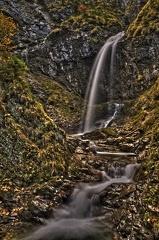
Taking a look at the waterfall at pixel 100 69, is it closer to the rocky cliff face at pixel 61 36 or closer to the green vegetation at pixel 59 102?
the rocky cliff face at pixel 61 36

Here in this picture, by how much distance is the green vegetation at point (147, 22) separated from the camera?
28347 millimetres

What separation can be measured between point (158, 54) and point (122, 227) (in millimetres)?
21179

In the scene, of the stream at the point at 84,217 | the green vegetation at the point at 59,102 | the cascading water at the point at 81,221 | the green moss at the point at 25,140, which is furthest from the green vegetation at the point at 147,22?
the cascading water at the point at 81,221

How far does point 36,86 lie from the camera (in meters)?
29.5

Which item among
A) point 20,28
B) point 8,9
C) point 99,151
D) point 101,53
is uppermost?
point 8,9

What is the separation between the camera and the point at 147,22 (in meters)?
29.5

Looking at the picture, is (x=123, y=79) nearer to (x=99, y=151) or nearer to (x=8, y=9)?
(x=99, y=151)

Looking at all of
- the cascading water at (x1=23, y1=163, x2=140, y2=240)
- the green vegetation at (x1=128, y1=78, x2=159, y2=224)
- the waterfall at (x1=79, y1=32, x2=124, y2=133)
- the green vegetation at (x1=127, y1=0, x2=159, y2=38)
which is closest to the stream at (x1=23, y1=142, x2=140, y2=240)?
the cascading water at (x1=23, y1=163, x2=140, y2=240)

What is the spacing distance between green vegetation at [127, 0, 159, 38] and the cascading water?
63.0ft

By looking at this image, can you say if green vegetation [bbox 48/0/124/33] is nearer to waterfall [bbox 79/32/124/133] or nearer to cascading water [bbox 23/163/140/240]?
waterfall [bbox 79/32/124/133]

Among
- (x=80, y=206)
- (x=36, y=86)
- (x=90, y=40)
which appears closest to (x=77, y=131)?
(x=36, y=86)

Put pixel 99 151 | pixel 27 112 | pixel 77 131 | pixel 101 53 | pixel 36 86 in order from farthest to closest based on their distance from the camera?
1. pixel 101 53
2. pixel 36 86
3. pixel 77 131
4. pixel 99 151
5. pixel 27 112

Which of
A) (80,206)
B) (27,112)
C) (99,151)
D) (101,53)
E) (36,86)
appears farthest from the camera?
(101,53)

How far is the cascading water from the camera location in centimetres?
966
